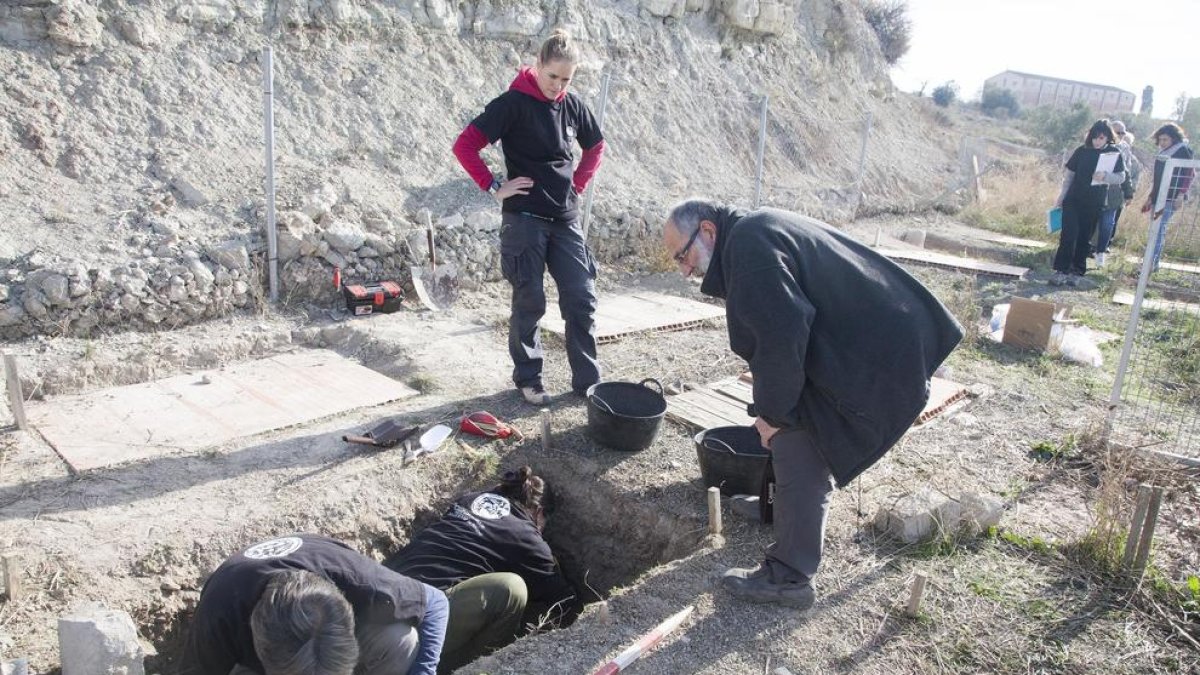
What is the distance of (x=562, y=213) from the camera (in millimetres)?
4613

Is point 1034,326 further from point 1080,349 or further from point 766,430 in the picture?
point 766,430

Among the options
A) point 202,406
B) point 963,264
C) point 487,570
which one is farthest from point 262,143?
point 963,264

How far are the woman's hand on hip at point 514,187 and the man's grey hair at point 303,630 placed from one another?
2.67 m

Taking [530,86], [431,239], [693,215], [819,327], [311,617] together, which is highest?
[530,86]

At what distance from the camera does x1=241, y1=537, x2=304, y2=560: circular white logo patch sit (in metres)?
2.54

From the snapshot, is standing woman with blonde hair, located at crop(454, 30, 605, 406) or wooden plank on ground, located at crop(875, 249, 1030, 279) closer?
standing woman with blonde hair, located at crop(454, 30, 605, 406)

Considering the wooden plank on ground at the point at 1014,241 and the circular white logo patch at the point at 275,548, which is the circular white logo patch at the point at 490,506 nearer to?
the circular white logo patch at the point at 275,548

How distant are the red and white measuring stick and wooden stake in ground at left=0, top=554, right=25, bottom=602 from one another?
2.18 meters

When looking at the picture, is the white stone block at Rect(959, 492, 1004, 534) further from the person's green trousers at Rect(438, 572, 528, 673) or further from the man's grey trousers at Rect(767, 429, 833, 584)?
the person's green trousers at Rect(438, 572, 528, 673)

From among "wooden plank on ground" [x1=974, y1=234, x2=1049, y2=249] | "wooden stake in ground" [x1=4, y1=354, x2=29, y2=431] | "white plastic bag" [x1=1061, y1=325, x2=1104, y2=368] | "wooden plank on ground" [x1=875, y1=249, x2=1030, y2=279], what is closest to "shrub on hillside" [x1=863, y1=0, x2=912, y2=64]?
"wooden plank on ground" [x1=974, y1=234, x2=1049, y2=249]

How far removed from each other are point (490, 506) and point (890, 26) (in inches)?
769

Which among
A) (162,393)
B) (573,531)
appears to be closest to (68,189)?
(162,393)

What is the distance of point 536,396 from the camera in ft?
16.0

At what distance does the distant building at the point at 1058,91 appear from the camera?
5945cm
